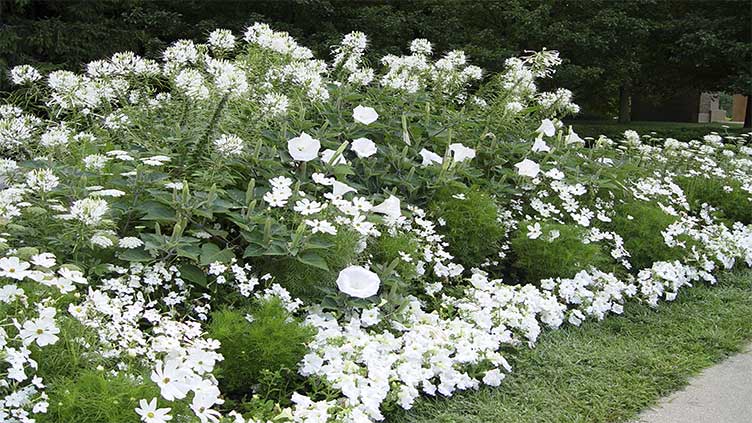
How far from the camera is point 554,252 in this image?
11.3 feet

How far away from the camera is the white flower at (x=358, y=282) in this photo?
8.54 feet

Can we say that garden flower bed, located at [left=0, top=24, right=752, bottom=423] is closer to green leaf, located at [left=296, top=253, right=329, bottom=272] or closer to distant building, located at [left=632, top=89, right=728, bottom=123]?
green leaf, located at [left=296, top=253, right=329, bottom=272]

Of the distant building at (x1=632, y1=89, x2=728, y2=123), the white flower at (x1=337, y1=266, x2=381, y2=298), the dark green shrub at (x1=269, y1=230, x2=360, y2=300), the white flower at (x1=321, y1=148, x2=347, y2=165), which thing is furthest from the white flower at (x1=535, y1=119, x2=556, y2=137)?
the distant building at (x1=632, y1=89, x2=728, y2=123)

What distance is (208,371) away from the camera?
197 centimetres

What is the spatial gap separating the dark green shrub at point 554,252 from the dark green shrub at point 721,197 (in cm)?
208

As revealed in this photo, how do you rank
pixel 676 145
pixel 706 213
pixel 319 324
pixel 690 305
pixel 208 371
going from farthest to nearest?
pixel 676 145, pixel 706 213, pixel 690 305, pixel 319 324, pixel 208 371

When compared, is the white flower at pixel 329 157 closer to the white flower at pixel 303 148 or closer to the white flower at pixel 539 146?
the white flower at pixel 303 148

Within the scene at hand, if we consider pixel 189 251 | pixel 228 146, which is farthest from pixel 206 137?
pixel 189 251

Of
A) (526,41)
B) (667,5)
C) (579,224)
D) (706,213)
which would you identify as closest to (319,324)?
(579,224)

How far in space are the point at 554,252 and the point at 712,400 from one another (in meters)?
1.05

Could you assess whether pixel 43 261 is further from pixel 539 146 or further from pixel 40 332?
pixel 539 146

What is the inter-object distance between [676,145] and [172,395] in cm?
510

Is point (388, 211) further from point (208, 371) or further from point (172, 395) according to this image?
point (172, 395)

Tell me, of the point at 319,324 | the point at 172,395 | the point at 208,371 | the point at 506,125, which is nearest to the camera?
the point at 172,395
